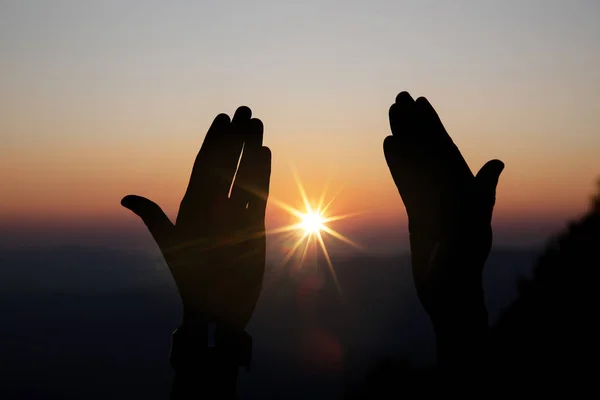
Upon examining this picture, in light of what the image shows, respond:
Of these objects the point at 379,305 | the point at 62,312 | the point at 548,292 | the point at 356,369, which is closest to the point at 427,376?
the point at 548,292

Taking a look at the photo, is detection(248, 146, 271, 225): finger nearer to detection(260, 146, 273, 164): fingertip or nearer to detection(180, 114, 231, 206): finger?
detection(260, 146, 273, 164): fingertip

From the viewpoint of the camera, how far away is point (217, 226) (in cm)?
555

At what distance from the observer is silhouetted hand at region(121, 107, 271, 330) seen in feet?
18.0

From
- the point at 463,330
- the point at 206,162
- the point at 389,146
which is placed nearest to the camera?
the point at 463,330

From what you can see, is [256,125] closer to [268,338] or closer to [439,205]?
[439,205]

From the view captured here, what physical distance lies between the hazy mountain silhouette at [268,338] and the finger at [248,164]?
4005 inches

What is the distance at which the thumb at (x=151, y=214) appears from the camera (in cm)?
547

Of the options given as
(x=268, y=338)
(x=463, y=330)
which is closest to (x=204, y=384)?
(x=463, y=330)

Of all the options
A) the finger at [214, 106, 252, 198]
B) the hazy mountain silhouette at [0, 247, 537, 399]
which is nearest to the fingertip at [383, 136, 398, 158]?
the finger at [214, 106, 252, 198]

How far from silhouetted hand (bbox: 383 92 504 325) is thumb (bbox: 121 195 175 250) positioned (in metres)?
2.27

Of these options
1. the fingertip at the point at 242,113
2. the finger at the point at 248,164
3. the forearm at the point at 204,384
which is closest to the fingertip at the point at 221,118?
the fingertip at the point at 242,113

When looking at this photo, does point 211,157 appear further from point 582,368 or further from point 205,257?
point 582,368

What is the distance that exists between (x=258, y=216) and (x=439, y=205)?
176cm

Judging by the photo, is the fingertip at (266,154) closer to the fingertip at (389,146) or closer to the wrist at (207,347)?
the fingertip at (389,146)
